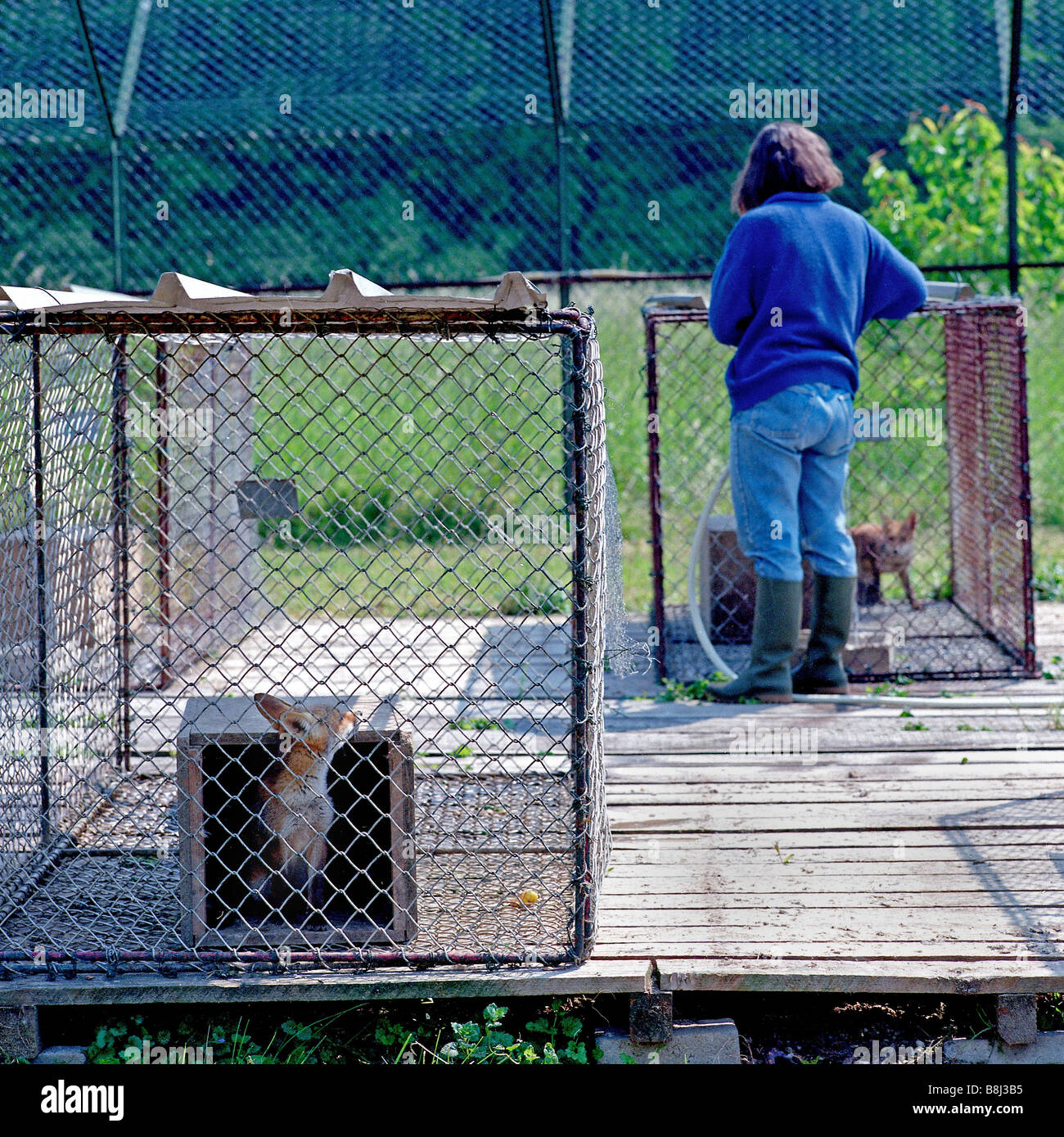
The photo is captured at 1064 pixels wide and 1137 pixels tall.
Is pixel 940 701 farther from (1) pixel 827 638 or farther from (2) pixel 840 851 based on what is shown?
(2) pixel 840 851

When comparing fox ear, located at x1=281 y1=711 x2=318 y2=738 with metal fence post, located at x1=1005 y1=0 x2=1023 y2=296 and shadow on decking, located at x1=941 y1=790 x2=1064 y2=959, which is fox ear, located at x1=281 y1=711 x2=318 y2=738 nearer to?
shadow on decking, located at x1=941 y1=790 x2=1064 y2=959

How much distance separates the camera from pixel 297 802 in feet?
9.30

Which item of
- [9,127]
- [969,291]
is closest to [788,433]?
[969,291]

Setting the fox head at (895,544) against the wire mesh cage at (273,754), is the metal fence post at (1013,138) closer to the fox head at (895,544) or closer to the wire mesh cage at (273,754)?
the fox head at (895,544)

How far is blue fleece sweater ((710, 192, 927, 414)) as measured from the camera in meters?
4.39

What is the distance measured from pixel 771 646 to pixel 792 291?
4.05 feet

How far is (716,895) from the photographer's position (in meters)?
3.12

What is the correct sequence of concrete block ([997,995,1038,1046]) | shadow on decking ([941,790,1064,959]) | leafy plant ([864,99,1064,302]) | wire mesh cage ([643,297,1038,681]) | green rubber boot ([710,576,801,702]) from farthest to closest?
1. leafy plant ([864,99,1064,302])
2. wire mesh cage ([643,297,1038,681])
3. green rubber boot ([710,576,801,702])
4. shadow on decking ([941,790,1064,959])
5. concrete block ([997,995,1038,1046])

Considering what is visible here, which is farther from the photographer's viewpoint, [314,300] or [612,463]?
[612,463]

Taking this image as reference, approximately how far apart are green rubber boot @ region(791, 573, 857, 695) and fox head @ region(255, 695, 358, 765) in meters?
2.38

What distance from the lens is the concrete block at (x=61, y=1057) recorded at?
271cm

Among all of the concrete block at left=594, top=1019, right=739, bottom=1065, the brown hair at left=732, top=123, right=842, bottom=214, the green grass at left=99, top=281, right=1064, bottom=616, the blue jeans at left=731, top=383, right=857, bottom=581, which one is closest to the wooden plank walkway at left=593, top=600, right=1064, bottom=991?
the concrete block at left=594, top=1019, right=739, bottom=1065

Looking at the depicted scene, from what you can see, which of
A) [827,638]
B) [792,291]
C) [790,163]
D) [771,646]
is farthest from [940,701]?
[790,163]

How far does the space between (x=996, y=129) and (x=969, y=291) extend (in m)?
3.10
